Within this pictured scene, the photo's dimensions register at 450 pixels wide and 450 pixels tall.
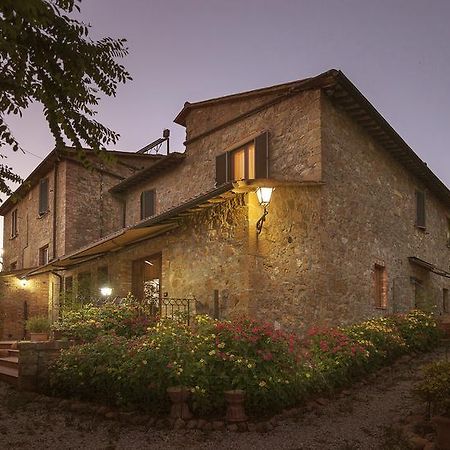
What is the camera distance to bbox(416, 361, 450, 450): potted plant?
4.60 meters

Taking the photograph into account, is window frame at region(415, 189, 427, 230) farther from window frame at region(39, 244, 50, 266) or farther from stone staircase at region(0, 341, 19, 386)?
window frame at region(39, 244, 50, 266)

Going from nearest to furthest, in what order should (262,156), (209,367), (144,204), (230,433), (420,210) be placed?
(230,433) < (209,367) < (262,156) < (420,210) < (144,204)

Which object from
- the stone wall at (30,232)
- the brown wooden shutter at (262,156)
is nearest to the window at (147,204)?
the stone wall at (30,232)

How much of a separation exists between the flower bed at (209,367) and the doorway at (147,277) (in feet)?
13.7

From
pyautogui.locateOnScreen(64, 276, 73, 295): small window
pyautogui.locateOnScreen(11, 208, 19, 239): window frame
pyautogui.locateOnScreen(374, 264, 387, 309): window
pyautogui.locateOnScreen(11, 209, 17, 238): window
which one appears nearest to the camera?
pyautogui.locateOnScreen(374, 264, 387, 309): window

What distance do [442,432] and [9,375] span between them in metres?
7.32

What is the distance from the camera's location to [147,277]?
12883mm

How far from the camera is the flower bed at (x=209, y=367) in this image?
241 inches

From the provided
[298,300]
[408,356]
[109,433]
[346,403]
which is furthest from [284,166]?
[109,433]

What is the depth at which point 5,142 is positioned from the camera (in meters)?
4.55

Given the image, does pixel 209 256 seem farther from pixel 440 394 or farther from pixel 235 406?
pixel 440 394

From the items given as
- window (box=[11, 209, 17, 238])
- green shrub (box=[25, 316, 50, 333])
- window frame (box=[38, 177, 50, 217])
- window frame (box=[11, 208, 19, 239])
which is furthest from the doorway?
window (box=[11, 209, 17, 238])

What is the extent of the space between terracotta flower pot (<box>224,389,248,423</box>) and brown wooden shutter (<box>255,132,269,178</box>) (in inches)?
240

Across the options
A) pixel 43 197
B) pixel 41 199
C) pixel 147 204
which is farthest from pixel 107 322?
pixel 41 199
